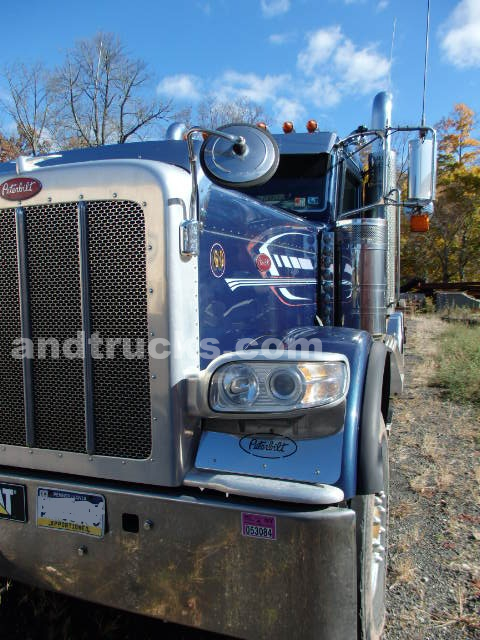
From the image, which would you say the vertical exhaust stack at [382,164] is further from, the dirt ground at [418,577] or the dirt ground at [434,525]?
the dirt ground at [418,577]

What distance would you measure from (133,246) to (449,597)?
2205 mm

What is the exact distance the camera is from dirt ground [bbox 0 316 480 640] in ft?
7.80

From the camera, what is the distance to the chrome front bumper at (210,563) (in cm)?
172

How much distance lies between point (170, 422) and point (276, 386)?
403 mm

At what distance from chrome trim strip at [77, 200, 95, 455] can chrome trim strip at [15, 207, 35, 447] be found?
0.26m

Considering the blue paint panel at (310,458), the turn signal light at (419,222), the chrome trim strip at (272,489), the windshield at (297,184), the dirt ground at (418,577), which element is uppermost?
the windshield at (297,184)

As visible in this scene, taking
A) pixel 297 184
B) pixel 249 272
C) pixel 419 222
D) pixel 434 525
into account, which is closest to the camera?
pixel 249 272

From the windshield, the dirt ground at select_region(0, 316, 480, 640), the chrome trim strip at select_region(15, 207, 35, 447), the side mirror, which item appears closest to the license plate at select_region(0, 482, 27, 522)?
the chrome trim strip at select_region(15, 207, 35, 447)

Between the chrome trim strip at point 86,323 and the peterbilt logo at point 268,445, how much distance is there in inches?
23.4

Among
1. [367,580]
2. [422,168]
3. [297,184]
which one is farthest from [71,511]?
[422,168]

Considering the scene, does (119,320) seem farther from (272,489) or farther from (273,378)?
(272,489)

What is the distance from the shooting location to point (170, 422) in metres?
1.90

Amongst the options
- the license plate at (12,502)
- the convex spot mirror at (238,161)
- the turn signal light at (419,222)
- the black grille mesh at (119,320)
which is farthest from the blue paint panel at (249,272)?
the turn signal light at (419,222)

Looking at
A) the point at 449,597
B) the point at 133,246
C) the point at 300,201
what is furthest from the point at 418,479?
the point at 133,246
